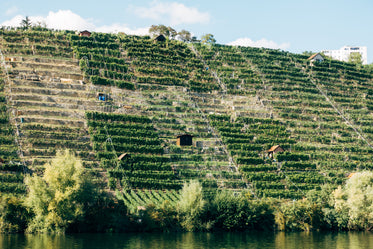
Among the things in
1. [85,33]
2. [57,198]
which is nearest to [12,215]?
[57,198]

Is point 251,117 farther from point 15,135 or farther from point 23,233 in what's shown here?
point 23,233

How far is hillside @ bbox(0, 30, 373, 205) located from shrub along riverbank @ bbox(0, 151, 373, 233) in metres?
4.23

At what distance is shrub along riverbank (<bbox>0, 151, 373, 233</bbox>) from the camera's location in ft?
171

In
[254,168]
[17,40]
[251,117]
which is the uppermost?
[17,40]

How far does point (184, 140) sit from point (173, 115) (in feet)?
23.3

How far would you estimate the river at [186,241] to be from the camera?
45.0 metres

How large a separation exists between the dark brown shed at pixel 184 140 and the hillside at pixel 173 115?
2.35 feet

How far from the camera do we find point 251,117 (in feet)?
272

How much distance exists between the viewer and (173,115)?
3068 inches

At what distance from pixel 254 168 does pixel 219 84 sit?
81.1 ft

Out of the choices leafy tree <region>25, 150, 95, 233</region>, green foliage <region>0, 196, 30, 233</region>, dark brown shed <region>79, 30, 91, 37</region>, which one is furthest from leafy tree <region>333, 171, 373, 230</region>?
dark brown shed <region>79, 30, 91, 37</region>

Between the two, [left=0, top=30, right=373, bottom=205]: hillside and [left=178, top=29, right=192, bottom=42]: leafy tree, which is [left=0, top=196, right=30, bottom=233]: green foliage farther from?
[left=178, top=29, right=192, bottom=42]: leafy tree

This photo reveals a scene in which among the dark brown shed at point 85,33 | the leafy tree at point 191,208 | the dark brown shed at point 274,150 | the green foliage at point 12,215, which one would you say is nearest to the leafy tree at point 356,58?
the dark brown shed at point 274,150

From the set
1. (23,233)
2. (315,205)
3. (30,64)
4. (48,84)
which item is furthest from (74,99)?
(315,205)
